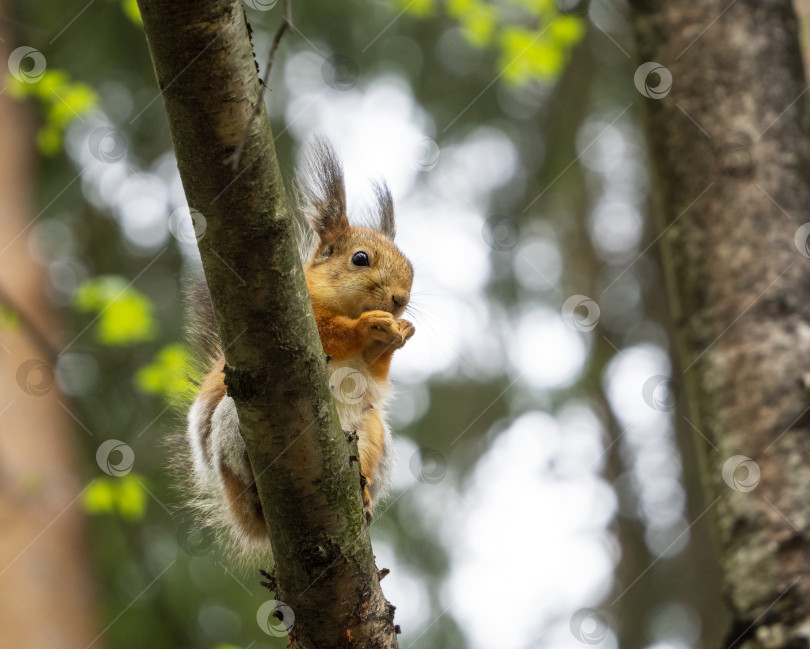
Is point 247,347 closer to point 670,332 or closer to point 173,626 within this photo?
point 173,626

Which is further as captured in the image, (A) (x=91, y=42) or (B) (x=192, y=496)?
(A) (x=91, y=42)

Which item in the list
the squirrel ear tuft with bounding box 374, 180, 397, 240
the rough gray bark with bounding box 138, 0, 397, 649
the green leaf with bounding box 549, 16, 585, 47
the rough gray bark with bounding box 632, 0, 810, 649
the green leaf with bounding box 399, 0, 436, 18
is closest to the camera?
the rough gray bark with bounding box 138, 0, 397, 649

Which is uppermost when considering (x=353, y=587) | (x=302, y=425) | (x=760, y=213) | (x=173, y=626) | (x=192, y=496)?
(x=760, y=213)

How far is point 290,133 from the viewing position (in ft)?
21.4

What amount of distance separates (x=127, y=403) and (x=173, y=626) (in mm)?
2097

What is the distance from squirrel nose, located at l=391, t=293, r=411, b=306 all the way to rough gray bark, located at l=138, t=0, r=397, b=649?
4.26ft

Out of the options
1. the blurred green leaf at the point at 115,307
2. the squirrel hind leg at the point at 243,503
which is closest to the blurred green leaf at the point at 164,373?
the blurred green leaf at the point at 115,307

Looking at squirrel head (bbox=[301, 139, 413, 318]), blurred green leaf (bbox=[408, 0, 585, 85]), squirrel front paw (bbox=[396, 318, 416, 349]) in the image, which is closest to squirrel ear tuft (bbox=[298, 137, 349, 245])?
squirrel head (bbox=[301, 139, 413, 318])

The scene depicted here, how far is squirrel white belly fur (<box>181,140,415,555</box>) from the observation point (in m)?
2.95

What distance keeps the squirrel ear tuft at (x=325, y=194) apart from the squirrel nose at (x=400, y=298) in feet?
1.50

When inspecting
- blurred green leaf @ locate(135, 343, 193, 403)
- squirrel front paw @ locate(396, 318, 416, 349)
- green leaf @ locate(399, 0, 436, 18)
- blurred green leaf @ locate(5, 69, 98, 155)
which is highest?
green leaf @ locate(399, 0, 436, 18)

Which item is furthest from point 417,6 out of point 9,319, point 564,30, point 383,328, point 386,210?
point 383,328

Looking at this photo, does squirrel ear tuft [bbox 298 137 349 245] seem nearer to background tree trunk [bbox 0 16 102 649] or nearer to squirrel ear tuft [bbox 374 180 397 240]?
squirrel ear tuft [bbox 374 180 397 240]

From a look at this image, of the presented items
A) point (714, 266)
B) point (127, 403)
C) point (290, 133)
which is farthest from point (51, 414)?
point (714, 266)
